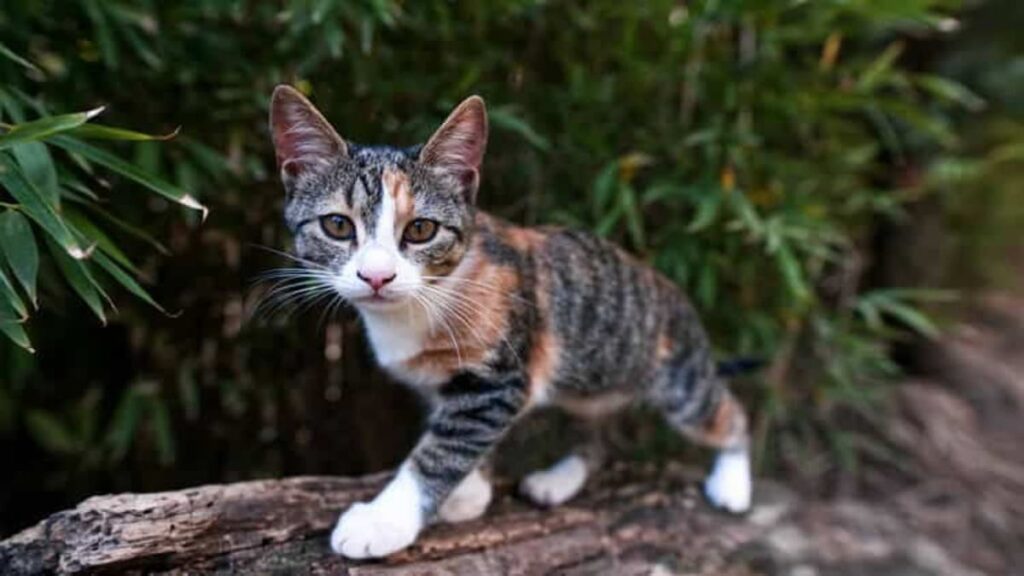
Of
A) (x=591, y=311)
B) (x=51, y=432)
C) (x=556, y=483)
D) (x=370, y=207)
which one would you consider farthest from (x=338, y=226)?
(x=51, y=432)

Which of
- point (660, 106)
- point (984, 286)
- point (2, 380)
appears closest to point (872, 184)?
point (984, 286)

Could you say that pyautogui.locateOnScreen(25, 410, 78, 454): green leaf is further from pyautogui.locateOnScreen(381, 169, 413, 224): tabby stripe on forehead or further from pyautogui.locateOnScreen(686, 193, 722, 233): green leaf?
pyautogui.locateOnScreen(686, 193, 722, 233): green leaf

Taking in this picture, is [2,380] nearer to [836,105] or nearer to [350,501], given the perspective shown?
[350,501]

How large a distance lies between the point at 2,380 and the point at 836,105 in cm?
247

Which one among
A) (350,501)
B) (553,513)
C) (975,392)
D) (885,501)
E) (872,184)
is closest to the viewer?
(350,501)

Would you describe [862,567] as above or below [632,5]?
below

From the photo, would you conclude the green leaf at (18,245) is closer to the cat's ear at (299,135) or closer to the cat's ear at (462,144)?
the cat's ear at (299,135)

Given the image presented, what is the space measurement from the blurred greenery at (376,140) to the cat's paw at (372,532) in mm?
714

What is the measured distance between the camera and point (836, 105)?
280cm

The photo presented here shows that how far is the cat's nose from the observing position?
169 cm

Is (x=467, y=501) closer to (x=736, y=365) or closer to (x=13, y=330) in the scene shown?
(x=736, y=365)

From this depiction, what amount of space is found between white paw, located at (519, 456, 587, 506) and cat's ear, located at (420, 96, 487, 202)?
0.79m

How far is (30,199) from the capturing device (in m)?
1.71

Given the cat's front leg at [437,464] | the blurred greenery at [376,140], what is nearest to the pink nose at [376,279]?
the cat's front leg at [437,464]
